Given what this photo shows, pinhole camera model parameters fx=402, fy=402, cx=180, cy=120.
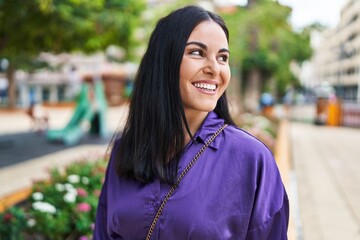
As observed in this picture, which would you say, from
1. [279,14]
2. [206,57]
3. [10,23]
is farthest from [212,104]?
[279,14]

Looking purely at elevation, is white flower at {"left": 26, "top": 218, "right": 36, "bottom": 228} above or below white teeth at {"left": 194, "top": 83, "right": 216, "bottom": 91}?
below

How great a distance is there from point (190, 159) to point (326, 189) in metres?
5.87

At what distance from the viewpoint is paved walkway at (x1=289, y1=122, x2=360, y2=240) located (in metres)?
4.76

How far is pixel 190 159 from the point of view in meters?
1.41

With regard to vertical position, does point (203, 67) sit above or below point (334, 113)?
above

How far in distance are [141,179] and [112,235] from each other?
1.03 feet

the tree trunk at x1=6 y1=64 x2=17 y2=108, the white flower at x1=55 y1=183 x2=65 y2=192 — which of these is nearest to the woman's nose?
the white flower at x1=55 y1=183 x2=65 y2=192

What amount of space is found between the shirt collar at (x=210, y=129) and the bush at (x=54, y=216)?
1.64 meters

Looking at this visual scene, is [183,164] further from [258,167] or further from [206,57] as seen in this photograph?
[206,57]

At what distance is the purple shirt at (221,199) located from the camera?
4.27 ft

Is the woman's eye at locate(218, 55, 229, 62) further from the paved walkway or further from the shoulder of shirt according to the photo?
the paved walkway

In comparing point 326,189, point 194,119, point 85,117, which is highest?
point 194,119

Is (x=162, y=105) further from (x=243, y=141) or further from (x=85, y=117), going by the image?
(x=85, y=117)

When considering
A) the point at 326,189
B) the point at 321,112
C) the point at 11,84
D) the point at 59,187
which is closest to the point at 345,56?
the point at 321,112
